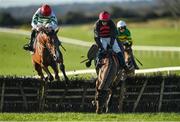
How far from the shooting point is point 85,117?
1838 centimetres

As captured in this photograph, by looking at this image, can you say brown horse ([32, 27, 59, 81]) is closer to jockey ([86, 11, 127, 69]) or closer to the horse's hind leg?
jockey ([86, 11, 127, 69])

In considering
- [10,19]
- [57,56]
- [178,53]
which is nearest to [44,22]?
[57,56]

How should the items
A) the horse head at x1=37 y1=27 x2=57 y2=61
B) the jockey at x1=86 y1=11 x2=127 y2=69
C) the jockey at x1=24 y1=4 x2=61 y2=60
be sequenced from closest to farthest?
the jockey at x1=86 y1=11 x2=127 y2=69 < the horse head at x1=37 y1=27 x2=57 y2=61 < the jockey at x1=24 y1=4 x2=61 y2=60

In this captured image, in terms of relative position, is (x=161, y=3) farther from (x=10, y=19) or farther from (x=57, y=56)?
(x=57, y=56)

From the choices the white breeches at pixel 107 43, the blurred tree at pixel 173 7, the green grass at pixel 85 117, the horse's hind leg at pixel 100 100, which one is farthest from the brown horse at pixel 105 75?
the blurred tree at pixel 173 7

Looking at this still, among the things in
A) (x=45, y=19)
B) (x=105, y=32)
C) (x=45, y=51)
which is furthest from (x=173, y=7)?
(x=105, y=32)

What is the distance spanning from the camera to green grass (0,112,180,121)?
1795cm

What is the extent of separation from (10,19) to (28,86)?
53441mm

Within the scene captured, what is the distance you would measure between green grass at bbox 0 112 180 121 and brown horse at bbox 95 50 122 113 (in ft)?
1.33

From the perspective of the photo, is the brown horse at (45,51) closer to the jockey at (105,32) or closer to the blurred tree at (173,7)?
the jockey at (105,32)

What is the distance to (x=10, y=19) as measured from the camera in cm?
7275

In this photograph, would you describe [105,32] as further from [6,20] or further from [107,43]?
[6,20]

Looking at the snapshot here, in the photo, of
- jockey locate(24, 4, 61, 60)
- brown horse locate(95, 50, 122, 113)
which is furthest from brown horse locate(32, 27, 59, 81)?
brown horse locate(95, 50, 122, 113)

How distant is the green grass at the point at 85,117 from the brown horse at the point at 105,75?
0.40m
